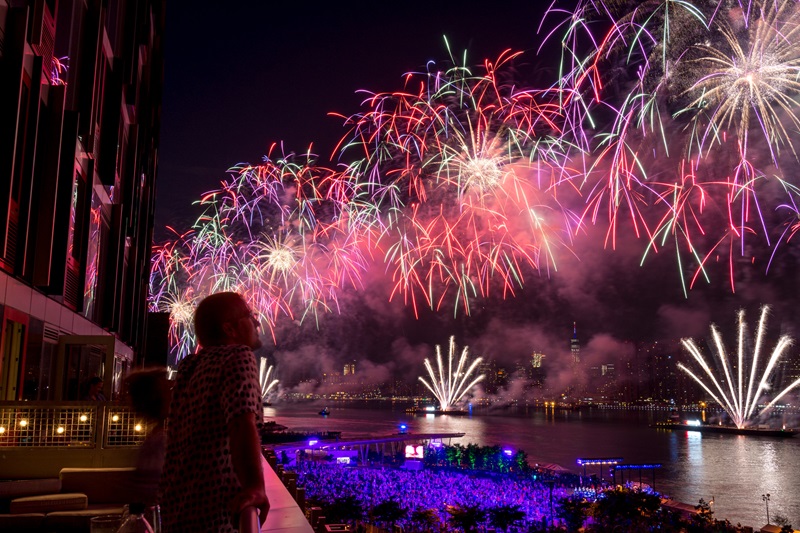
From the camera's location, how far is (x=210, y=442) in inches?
101

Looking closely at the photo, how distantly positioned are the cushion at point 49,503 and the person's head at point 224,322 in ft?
15.0

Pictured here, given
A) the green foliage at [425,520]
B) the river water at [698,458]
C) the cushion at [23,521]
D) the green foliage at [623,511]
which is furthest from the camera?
the river water at [698,458]

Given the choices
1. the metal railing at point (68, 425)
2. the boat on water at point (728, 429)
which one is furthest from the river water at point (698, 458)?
the metal railing at point (68, 425)

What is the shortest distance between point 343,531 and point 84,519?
8.37ft

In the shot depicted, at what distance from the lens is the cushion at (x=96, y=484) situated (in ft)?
22.7

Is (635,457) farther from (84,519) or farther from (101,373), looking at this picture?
(84,519)

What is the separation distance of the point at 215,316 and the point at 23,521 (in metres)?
4.63

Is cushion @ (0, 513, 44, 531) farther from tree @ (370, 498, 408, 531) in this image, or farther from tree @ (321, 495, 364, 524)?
tree @ (370, 498, 408, 531)

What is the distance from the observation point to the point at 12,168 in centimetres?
874

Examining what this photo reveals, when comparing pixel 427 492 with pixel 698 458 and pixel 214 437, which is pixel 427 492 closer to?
pixel 214 437

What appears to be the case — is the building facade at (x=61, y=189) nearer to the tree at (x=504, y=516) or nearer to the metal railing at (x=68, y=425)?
the metal railing at (x=68, y=425)

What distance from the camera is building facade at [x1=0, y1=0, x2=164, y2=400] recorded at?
9367mm

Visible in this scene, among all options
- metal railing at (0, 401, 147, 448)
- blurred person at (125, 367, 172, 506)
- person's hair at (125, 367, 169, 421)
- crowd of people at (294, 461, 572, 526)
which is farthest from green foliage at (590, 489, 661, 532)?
person's hair at (125, 367, 169, 421)

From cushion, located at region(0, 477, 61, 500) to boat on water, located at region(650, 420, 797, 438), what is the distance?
128 m
